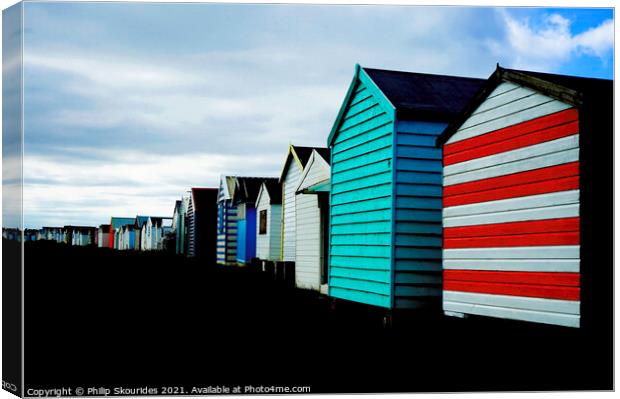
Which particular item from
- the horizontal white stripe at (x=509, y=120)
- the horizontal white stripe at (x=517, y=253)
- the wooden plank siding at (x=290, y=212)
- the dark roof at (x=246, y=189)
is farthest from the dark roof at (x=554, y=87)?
the dark roof at (x=246, y=189)

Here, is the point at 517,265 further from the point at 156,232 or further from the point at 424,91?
the point at 156,232

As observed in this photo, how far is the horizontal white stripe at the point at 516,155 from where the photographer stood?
25.2 ft

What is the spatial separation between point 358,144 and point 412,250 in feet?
8.64

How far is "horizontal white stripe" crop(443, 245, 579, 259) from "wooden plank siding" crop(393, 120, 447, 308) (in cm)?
145

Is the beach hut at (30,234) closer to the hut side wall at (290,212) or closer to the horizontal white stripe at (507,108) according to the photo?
the horizontal white stripe at (507,108)

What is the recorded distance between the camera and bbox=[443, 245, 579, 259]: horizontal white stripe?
759cm

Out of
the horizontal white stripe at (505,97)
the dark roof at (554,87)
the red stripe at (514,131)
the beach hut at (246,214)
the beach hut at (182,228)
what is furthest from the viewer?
the beach hut at (182,228)

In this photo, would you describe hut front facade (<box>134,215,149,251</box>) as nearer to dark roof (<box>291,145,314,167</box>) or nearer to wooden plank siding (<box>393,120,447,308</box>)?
dark roof (<box>291,145,314,167</box>)

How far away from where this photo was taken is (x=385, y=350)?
9492 millimetres

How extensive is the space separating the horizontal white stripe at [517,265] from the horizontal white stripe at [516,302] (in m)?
0.34

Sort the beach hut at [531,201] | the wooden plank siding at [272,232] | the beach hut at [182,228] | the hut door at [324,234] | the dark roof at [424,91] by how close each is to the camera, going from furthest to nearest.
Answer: the beach hut at [182,228]
the wooden plank siding at [272,232]
the hut door at [324,234]
the dark roof at [424,91]
the beach hut at [531,201]

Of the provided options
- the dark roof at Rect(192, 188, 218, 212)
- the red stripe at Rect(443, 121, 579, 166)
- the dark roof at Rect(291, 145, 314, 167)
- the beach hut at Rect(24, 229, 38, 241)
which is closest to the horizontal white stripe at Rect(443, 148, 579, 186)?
the red stripe at Rect(443, 121, 579, 166)

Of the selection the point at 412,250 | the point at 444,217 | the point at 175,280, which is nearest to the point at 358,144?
the point at 412,250

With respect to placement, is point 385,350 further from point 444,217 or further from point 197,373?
point 197,373
